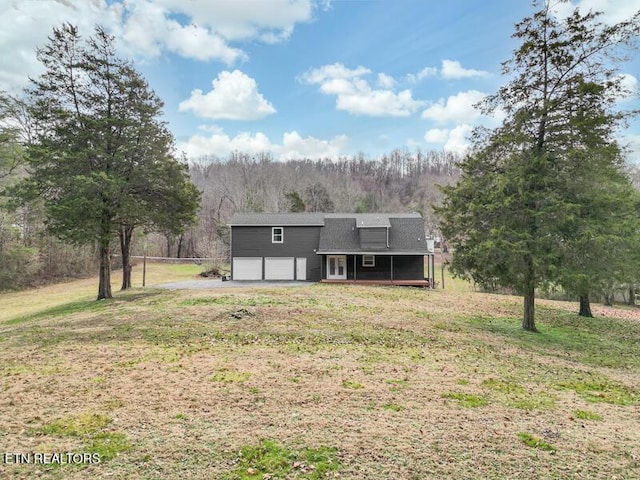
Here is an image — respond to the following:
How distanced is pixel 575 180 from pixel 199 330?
11.8 metres

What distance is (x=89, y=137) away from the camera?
1653cm

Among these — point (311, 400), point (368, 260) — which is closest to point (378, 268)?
point (368, 260)

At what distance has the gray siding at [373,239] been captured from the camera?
87.9 ft

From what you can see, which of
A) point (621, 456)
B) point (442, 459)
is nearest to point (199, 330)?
point (442, 459)

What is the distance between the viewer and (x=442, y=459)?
4074mm

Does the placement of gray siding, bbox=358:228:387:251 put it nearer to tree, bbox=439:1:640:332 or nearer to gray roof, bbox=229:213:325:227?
gray roof, bbox=229:213:325:227

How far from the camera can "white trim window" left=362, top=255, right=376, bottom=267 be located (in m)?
27.1

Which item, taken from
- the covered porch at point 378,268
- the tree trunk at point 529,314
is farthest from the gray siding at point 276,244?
the tree trunk at point 529,314

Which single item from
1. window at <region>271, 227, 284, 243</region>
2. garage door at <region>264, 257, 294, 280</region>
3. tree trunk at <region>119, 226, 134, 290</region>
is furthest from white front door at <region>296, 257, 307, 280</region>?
tree trunk at <region>119, 226, 134, 290</region>

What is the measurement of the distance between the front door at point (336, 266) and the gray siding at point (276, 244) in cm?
111

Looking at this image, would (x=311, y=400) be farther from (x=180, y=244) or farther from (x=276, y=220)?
(x=180, y=244)

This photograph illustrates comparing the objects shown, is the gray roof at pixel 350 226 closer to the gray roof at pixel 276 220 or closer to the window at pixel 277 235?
the gray roof at pixel 276 220

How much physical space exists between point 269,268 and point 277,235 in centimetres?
248

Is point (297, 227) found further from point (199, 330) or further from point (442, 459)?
point (442, 459)
